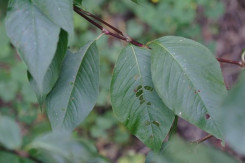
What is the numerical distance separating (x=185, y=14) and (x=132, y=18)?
0.87m

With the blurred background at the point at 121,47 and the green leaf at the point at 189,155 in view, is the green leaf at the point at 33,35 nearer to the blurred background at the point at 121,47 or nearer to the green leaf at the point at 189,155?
the green leaf at the point at 189,155

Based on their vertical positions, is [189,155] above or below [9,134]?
above

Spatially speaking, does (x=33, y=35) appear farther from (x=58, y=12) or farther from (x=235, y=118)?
(x=235, y=118)

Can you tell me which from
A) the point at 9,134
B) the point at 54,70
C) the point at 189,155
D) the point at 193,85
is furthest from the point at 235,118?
the point at 54,70

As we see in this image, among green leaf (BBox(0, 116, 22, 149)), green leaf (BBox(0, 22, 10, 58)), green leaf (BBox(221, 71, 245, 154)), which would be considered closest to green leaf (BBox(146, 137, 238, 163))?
green leaf (BBox(221, 71, 245, 154))

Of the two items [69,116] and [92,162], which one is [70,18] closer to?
[69,116]

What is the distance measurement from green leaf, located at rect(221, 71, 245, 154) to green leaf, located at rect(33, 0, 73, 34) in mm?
599

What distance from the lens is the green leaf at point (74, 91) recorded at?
43.6 inches

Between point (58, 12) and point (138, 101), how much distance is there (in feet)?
1.22

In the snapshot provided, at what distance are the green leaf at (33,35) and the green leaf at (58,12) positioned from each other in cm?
2

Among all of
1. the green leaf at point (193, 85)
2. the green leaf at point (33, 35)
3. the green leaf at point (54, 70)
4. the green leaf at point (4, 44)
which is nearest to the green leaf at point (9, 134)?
the green leaf at point (33, 35)

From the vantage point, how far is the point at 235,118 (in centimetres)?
46

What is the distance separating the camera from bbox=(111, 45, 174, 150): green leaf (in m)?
1.07

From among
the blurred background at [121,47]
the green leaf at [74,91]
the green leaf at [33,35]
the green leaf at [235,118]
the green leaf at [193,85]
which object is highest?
the green leaf at [235,118]
